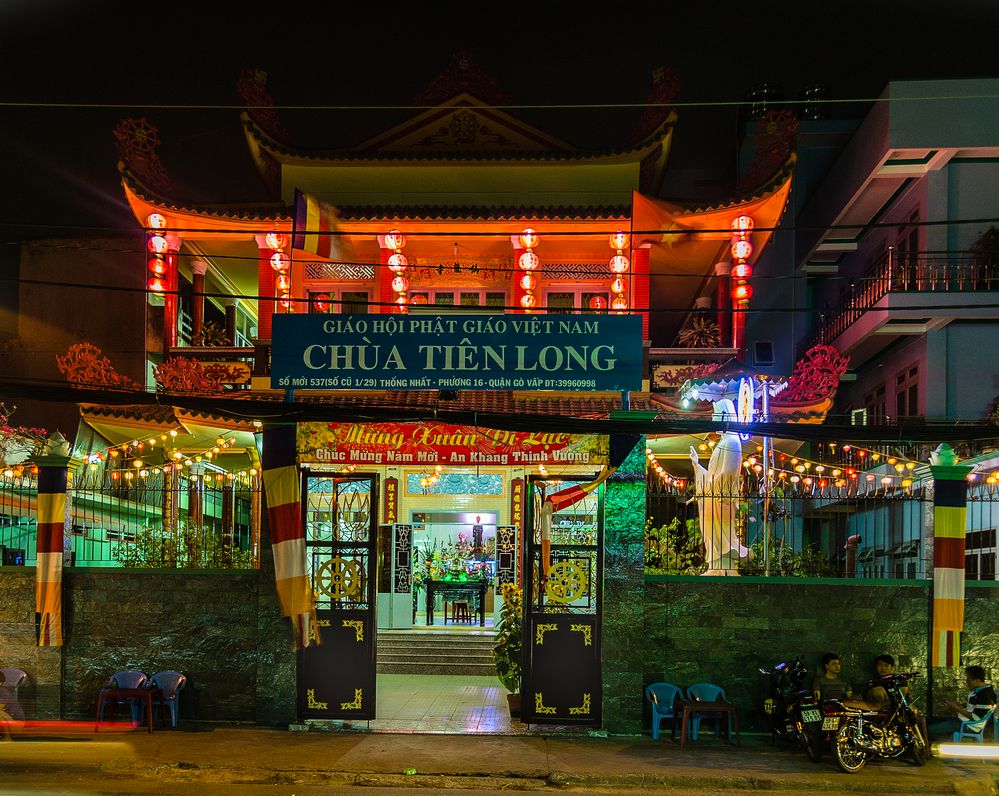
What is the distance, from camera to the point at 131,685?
11781 mm

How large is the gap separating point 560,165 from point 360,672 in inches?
399

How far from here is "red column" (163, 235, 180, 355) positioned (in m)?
17.0

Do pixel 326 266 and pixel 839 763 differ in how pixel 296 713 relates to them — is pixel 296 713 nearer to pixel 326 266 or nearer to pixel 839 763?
pixel 839 763

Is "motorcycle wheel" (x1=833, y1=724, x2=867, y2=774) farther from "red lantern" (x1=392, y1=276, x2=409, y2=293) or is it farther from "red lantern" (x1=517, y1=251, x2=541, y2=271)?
"red lantern" (x1=392, y1=276, x2=409, y2=293)

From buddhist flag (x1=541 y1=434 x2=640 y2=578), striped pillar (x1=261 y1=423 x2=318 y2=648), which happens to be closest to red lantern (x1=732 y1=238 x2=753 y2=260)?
buddhist flag (x1=541 y1=434 x2=640 y2=578)

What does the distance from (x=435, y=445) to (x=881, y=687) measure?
6.07 meters

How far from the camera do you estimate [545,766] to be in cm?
1024

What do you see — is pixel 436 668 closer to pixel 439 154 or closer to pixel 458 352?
pixel 458 352

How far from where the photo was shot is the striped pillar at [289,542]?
11867 millimetres

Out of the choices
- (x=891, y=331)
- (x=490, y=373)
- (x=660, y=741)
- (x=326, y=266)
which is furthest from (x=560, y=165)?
(x=660, y=741)

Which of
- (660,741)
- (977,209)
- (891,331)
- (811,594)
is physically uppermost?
(977,209)

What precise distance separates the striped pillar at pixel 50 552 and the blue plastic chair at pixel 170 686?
1420 mm

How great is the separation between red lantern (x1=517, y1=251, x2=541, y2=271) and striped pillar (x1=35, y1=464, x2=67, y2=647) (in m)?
8.07

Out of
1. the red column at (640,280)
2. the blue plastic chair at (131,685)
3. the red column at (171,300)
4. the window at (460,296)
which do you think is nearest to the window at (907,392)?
the red column at (640,280)
